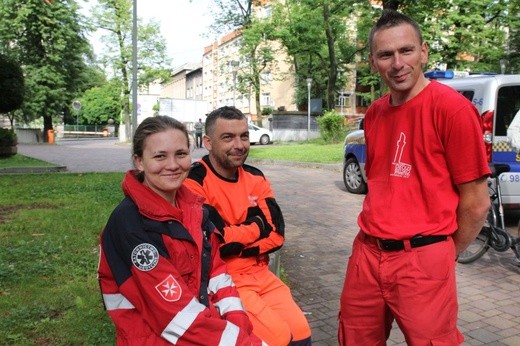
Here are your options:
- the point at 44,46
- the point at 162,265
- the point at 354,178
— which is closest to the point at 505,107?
the point at 354,178

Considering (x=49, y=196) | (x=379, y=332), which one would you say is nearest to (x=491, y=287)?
(x=379, y=332)

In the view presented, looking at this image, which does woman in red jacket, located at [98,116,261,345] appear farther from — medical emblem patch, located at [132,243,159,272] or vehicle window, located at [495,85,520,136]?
vehicle window, located at [495,85,520,136]

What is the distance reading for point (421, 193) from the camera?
2.27 meters

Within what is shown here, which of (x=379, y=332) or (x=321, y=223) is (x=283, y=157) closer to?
(x=321, y=223)

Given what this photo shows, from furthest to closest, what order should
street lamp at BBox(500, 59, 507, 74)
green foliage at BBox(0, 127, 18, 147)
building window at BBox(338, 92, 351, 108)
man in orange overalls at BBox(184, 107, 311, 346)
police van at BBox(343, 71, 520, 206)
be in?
1. building window at BBox(338, 92, 351, 108)
2. street lamp at BBox(500, 59, 507, 74)
3. green foliage at BBox(0, 127, 18, 147)
4. police van at BBox(343, 71, 520, 206)
5. man in orange overalls at BBox(184, 107, 311, 346)

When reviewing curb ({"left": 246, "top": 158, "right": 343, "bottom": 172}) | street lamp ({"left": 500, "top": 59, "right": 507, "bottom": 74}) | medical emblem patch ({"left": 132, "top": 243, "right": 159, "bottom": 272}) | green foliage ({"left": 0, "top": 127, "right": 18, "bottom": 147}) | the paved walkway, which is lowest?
the paved walkway

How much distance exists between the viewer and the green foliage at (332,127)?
83.3 feet

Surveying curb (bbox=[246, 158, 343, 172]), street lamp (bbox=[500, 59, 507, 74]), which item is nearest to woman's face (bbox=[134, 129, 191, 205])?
curb (bbox=[246, 158, 343, 172])

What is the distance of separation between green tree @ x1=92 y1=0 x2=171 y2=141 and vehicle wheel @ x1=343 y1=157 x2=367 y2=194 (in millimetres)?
Result: 35060

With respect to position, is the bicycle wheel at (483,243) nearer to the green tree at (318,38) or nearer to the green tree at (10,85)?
the green tree at (10,85)

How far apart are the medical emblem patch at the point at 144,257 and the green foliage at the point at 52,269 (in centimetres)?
163

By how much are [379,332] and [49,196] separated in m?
8.66

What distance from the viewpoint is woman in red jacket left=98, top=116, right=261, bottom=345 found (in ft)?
7.10

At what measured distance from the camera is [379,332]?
248 centimetres
